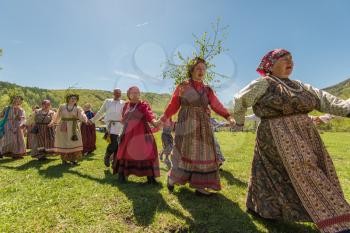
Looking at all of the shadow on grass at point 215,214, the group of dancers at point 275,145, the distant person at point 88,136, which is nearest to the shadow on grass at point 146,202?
the shadow on grass at point 215,214

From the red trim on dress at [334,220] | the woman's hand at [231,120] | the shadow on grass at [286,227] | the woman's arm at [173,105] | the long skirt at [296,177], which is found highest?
the woman's arm at [173,105]

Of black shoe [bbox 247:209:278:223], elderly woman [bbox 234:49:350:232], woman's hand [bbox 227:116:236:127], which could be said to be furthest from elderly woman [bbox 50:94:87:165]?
elderly woman [bbox 234:49:350:232]

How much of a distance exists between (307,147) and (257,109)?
0.81 metres

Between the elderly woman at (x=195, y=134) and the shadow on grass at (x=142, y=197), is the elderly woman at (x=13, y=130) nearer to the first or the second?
the shadow on grass at (x=142, y=197)

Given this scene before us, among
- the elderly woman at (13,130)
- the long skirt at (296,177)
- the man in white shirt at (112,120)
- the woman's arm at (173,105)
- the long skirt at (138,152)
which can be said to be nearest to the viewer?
the long skirt at (296,177)

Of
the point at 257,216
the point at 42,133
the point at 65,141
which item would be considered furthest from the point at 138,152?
the point at 42,133

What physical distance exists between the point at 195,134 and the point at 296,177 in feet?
6.86

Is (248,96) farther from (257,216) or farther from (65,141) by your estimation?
(65,141)

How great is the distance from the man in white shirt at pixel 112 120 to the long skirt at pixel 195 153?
343 cm

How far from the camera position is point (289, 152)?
3.80m

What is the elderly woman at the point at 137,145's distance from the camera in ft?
21.6

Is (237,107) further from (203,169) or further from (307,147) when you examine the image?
(203,169)

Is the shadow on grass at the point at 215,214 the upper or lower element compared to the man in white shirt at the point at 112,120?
lower

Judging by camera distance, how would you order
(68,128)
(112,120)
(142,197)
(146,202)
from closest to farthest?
1. (146,202)
2. (142,197)
3. (112,120)
4. (68,128)
